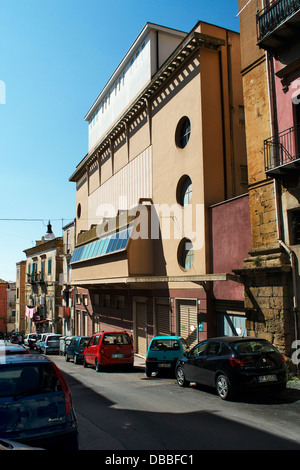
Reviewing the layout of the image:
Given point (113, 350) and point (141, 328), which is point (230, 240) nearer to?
point (113, 350)

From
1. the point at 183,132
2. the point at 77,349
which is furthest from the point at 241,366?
the point at 77,349

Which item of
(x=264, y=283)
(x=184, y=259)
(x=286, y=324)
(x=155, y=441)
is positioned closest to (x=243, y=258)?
(x=264, y=283)

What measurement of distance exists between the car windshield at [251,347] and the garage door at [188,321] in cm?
773

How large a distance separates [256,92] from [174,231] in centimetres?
774

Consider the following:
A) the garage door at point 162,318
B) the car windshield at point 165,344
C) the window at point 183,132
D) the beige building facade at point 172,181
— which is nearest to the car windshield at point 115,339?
the car windshield at point 165,344

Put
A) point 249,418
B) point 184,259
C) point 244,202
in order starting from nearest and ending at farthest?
1. point 249,418
2. point 244,202
3. point 184,259

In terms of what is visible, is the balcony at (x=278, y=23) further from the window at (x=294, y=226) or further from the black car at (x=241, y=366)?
the black car at (x=241, y=366)

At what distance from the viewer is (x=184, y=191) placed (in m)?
19.6

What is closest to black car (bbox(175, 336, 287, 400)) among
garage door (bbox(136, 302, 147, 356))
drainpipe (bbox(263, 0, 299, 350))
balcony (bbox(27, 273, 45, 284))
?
drainpipe (bbox(263, 0, 299, 350))

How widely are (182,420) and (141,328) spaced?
1558cm

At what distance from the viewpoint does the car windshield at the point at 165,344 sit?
49.0 ft

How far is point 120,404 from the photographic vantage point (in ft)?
32.6

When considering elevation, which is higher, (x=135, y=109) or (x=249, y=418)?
(x=135, y=109)

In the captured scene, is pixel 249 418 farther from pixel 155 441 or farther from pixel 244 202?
pixel 244 202
